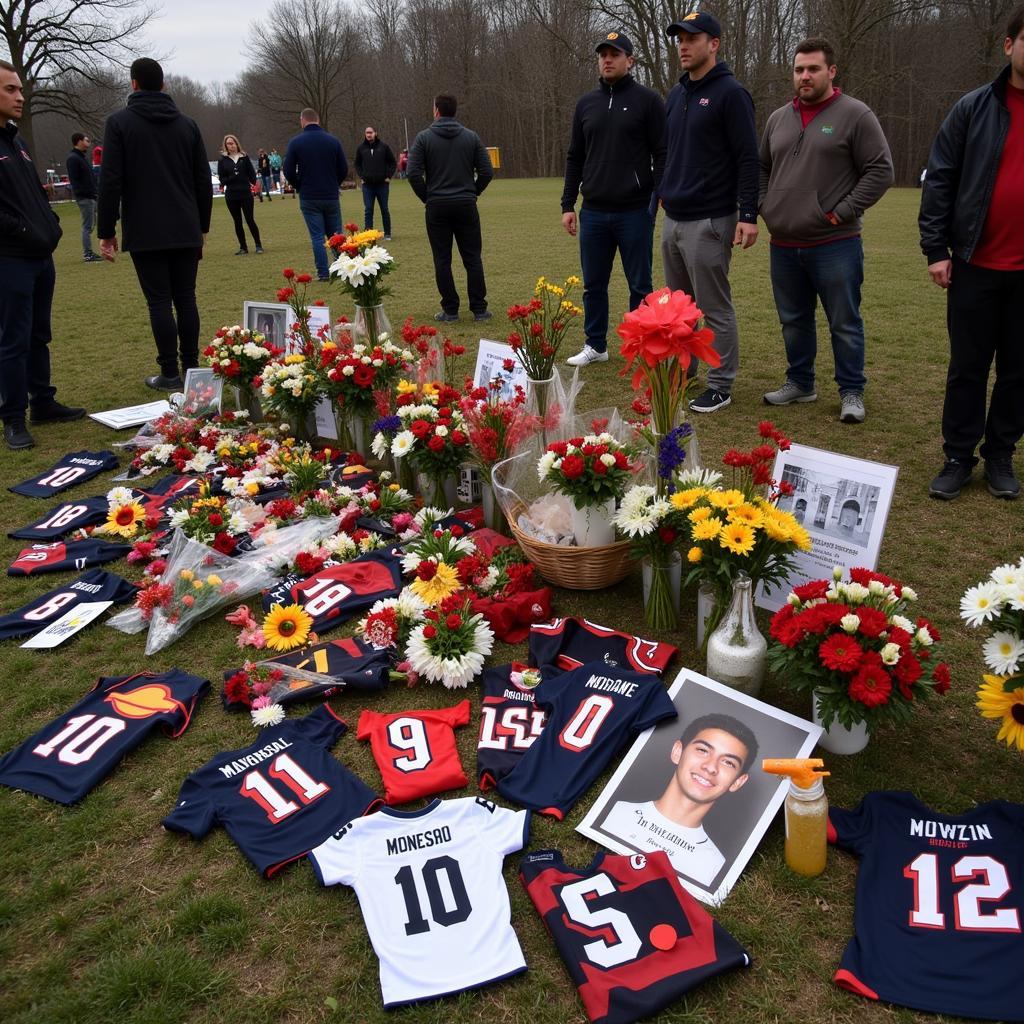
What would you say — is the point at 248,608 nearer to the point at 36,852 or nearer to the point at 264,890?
the point at 36,852

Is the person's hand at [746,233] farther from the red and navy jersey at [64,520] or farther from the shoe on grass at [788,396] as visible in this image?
the red and navy jersey at [64,520]

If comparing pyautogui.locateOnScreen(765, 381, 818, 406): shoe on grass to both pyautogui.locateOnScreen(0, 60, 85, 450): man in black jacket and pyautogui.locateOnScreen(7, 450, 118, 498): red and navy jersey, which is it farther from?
pyautogui.locateOnScreen(0, 60, 85, 450): man in black jacket

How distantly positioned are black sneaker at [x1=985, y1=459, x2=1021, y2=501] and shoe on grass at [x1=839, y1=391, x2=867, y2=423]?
102 cm

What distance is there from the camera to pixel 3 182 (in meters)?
4.79

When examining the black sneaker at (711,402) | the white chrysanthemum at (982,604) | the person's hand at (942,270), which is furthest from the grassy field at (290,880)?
the person's hand at (942,270)

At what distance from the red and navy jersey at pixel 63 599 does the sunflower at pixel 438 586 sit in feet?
4.48

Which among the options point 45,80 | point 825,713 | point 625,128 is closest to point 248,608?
point 825,713

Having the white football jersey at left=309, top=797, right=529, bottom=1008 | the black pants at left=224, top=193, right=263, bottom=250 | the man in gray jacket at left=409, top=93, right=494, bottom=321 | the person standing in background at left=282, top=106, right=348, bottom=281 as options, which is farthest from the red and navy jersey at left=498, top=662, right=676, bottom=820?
the black pants at left=224, top=193, right=263, bottom=250

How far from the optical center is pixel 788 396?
5.05 m

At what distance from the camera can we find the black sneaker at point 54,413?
18.9 feet

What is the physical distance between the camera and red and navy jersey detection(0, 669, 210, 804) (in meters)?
2.43

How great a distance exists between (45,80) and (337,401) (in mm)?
34162

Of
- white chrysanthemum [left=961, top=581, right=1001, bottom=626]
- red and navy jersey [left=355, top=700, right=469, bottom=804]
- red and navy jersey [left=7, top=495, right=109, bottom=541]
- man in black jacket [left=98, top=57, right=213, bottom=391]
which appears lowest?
red and navy jersey [left=355, top=700, right=469, bottom=804]

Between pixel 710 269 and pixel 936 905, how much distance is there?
3874 millimetres
